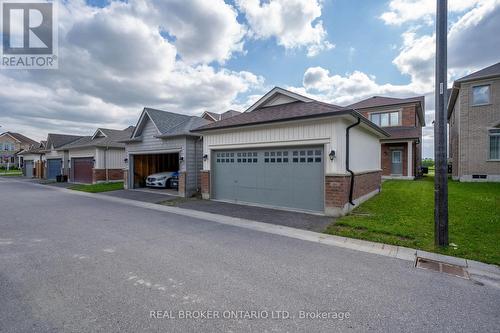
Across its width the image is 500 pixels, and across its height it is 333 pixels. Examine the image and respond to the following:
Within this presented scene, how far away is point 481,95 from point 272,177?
1584 centimetres

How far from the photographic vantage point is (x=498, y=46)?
14297 millimetres

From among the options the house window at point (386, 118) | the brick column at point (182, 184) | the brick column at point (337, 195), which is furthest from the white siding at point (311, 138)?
the house window at point (386, 118)

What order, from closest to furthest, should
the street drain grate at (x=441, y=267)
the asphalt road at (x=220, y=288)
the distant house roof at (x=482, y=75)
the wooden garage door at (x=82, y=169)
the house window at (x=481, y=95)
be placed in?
the asphalt road at (x=220, y=288) → the street drain grate at (x=441, y=267) → the distant house roof at (x=482, y=75) → the house window at (x=481, y=95) → the wooden garage door at (x=82, y=169)

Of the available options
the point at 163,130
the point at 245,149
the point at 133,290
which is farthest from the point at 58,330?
the point at 163,130

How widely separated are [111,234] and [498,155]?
2099 cm

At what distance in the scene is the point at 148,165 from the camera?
17734 mm

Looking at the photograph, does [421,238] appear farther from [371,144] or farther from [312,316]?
[371,144]

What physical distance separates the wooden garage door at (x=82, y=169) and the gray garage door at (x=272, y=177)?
48.9 ft

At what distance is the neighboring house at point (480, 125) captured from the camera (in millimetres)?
15016

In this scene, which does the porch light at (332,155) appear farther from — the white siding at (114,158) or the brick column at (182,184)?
the white siding at (114,158)

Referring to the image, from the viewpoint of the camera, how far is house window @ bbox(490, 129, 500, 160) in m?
15.0

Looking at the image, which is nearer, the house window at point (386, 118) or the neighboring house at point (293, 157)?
the neighboring house at point (293, 157)

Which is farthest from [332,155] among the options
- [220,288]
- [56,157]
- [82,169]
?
[56,157]

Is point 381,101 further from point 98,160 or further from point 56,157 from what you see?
point 56,157
